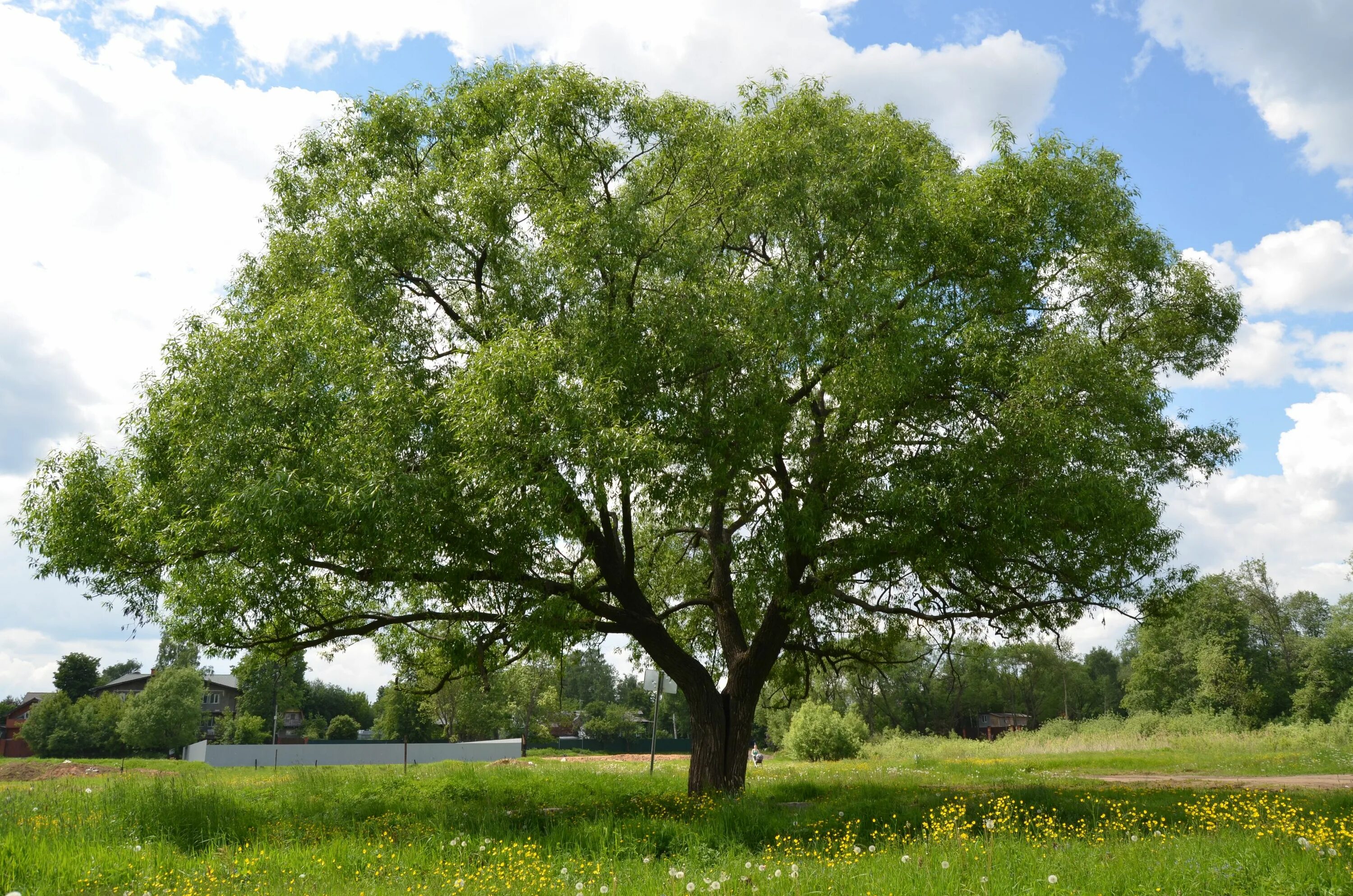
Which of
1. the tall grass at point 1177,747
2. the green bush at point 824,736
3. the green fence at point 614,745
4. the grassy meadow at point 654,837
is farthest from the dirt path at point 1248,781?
the green fence at point 614,745

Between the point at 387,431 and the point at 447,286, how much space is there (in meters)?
4.19

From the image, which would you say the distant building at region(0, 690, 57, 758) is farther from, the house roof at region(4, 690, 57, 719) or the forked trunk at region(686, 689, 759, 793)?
the forked trunk at region(686, 689, 759, 793)

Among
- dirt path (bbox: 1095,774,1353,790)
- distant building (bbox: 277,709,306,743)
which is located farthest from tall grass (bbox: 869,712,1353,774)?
distant building (bbox: 277,709,306,743)

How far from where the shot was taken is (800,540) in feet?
40.5

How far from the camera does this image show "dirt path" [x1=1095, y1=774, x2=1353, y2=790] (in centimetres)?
1630

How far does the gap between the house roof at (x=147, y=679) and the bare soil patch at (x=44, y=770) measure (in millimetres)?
41346

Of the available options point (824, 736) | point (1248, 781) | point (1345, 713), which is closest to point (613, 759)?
point (824, 736)

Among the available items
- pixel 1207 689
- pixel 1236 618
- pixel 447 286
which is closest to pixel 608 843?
pixel 447 286

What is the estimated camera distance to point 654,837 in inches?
406

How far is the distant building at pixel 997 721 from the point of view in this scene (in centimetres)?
8831

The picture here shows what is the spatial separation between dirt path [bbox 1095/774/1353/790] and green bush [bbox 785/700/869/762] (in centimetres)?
1389

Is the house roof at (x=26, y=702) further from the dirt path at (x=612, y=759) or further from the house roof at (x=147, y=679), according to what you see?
the dirt path at (x=612, y=759)

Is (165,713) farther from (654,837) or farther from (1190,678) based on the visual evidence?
(1190,678)

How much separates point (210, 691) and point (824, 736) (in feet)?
228
